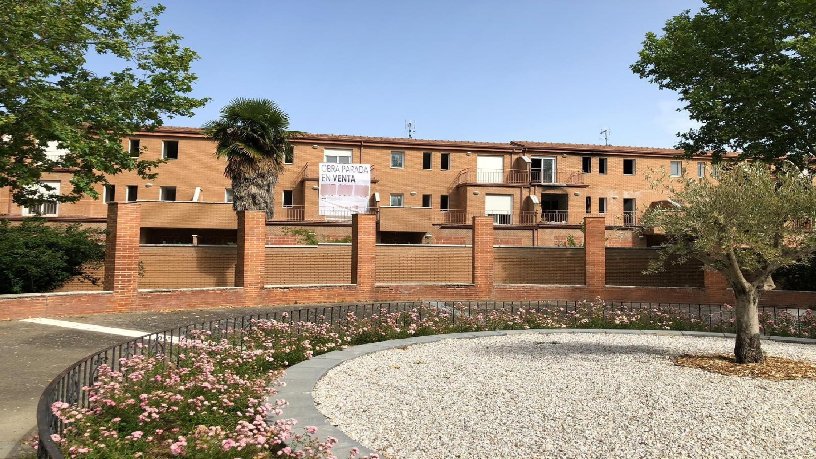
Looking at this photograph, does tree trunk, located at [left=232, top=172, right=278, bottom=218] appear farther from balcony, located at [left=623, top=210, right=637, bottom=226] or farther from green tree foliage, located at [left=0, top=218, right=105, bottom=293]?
balcony, located at [left=623, top=210, right=637, bottom=226]

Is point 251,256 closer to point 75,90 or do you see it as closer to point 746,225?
point 75,90

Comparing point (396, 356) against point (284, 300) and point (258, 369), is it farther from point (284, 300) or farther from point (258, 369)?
point (284, 300)

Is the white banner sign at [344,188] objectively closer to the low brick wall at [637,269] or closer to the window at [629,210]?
the low brick wall at [637,269]

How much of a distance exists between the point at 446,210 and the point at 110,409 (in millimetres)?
35209

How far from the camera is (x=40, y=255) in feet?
58.3

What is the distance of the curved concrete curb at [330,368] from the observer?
5.80m

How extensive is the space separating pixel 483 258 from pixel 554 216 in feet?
75.2

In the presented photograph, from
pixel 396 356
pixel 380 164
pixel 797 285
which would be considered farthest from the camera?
pixel 380 164

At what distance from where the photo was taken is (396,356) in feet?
34.9

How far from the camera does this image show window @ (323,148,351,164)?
1567 inches

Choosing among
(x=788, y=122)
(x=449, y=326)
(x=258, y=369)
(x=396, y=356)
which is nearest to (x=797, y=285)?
(x=788, y=122)

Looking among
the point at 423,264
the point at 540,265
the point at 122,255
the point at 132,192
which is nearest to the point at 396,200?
the point at 423,264

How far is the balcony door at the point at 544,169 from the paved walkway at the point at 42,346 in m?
28.8

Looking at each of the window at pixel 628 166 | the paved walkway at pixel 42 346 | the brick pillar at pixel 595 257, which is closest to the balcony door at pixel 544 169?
the window at pixel 628 166
